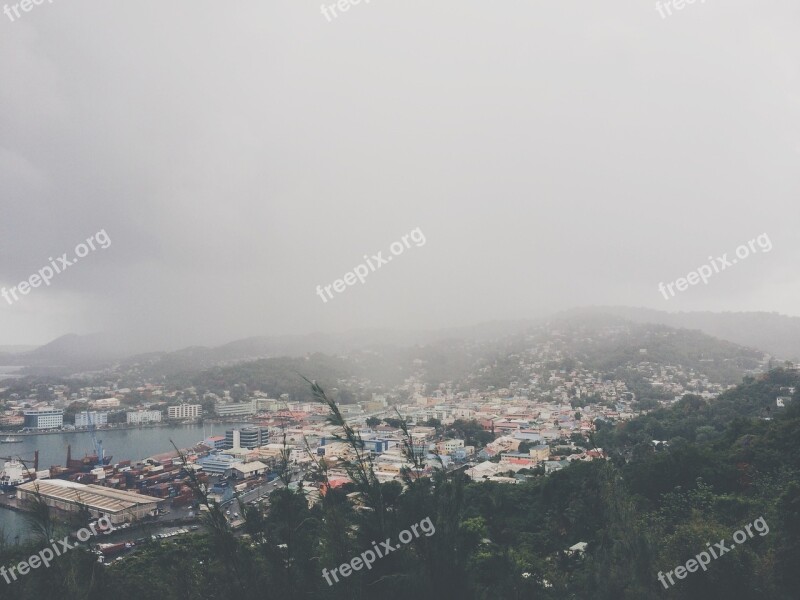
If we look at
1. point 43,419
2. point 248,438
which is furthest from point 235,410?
point 248,438

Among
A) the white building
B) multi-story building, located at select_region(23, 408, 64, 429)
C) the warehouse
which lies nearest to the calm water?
multi-story building, located at select_region(23, 408, 64, 429)

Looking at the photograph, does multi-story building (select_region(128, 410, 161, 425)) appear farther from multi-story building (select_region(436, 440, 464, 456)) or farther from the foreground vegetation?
the foreground vegetation

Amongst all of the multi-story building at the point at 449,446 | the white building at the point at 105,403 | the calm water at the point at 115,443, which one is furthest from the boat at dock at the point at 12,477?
the white building at the point at 105,403

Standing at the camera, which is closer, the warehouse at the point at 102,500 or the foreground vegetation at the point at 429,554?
the foreground vegetation at the point at 429,554

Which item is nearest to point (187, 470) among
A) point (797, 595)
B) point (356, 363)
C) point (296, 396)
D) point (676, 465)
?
point (797, 595)

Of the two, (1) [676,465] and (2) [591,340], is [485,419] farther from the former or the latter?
(2) [591,340]

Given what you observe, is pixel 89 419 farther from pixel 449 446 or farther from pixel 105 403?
pixel 449 446

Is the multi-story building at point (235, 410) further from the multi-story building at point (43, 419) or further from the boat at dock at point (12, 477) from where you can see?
the boat at dock at point (12, 477)
